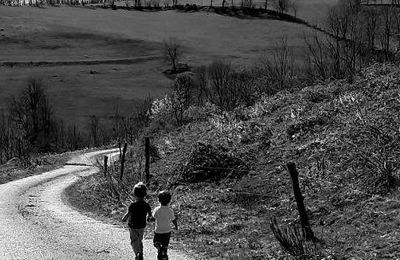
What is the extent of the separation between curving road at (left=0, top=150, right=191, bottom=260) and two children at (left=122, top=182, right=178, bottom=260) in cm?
154

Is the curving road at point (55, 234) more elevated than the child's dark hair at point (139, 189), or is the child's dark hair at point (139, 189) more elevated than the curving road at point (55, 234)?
the child's dark hair at point (139, 189)

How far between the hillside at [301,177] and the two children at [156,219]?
1835 mm

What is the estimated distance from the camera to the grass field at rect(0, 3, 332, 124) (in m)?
122

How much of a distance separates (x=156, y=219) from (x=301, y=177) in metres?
5.20

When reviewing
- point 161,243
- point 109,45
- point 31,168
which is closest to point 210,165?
point 161,243

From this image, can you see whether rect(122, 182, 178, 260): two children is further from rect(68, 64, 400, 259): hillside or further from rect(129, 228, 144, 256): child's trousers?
rect(68, 64, 400, 259): hillside

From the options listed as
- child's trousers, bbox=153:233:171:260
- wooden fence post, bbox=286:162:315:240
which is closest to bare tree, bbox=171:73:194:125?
wooden fence post, bbox=286:162:315:240

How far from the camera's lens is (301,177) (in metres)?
Answer: 13.3

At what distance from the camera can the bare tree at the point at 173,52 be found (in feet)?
465

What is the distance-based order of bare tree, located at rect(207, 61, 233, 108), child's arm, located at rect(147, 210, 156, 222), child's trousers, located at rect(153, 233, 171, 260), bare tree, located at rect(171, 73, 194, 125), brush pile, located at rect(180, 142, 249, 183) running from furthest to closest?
bare tree, located at rect(207, 61, 233, 108) < bare tree, located at rect(171, 73, 194, 125) < brush pile, located at rect(180, 142, 249, 183) < child's arm, located at rect(147, 210, 156, 222) < child's trousers, located at rect(153, 233, 171, 260)

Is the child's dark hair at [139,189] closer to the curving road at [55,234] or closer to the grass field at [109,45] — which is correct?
the curving road at [55,234]

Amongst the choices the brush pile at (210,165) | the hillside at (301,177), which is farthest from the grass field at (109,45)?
the brush pile at (210,165)

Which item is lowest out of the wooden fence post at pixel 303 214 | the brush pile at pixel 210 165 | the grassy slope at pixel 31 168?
the grassy slope at pixel 31 168

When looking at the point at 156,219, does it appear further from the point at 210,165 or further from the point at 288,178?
the point at 210,165
